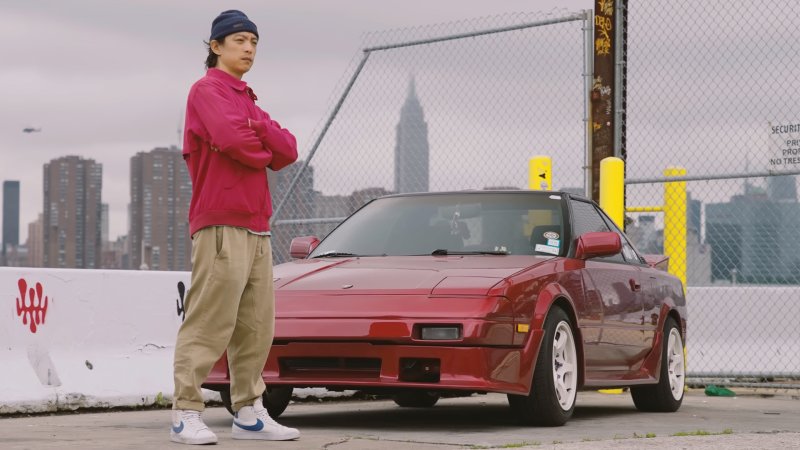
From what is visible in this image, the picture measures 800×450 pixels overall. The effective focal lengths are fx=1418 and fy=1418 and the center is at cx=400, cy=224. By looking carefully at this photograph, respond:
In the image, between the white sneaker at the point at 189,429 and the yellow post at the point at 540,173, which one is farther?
the yellow post at the point at 540,173

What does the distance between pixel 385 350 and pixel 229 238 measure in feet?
4.27

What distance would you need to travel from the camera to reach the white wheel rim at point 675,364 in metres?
9.62

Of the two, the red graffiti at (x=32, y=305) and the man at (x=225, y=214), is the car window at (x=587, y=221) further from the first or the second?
the red graffiti at (x=32, y=305)

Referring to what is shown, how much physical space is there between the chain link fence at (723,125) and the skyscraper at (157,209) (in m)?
75.6

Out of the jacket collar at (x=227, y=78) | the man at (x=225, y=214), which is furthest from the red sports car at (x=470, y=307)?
the jacket collar at (x=227, y=78)

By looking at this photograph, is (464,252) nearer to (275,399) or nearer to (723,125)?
(275,399)

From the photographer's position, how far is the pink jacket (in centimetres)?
597

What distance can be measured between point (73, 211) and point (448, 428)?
140 m

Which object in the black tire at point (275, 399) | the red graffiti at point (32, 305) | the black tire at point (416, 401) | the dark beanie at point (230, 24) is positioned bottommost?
the black tire at point (416, 401)

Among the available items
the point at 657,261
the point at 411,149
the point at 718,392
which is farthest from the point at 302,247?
the point at 718,392

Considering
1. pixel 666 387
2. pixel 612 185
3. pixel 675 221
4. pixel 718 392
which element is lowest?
pixel 718 392

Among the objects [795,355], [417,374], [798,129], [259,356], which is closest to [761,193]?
[798,129]

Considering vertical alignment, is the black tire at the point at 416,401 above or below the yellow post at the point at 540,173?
below

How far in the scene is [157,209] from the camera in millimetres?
108812
